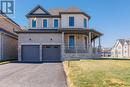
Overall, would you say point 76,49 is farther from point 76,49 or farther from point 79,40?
point 79,40

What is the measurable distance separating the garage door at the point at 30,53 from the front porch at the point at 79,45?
3.71m

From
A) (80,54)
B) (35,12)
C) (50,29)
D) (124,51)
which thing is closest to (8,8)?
(35,12)

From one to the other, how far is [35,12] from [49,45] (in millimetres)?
6687

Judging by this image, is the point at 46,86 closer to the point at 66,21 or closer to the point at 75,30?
the point at 75,30

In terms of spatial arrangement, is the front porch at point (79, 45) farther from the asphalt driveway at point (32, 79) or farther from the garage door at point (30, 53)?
the asphalt driveway at point (32, 79)

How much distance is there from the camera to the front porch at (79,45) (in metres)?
31.1

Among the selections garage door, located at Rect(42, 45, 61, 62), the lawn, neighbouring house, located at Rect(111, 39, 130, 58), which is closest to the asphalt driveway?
the lawn

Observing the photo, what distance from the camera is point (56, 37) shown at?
31.2m

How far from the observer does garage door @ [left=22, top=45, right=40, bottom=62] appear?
102 feet

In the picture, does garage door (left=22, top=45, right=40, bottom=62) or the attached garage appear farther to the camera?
garage door (left=22, top=45, right=40, bottom=62)

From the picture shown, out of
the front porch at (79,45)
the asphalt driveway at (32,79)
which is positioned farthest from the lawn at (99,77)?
the front porch at (79,45)

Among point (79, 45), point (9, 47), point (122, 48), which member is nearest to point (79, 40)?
point (79, 45)

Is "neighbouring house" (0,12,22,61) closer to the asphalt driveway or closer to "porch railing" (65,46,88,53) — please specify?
"porch railing" (65,46,88,53)

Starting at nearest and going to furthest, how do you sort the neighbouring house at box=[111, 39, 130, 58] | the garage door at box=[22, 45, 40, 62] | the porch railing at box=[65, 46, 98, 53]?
1. the garage door at box=[22, 45, 40, 62]
2. the porch railing at box=[65, 46, 98, 53]
3. the neighbouring house at box=[111, 39, 130, 58]
